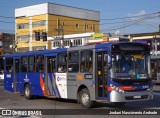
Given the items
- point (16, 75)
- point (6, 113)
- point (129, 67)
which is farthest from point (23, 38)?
point (129, 67)

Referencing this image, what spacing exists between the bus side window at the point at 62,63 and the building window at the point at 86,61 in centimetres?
149

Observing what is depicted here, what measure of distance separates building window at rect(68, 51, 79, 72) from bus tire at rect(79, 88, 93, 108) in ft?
3.60

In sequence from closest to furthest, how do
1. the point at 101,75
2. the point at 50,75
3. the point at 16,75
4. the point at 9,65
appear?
the point at 101,75 → the point at 50,75 → the point at 16,75 → the point at 9,65

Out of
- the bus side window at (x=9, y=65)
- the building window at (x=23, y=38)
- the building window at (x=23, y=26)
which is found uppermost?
the building window at (x=23, y=26)

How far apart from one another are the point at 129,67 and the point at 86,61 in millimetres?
2155

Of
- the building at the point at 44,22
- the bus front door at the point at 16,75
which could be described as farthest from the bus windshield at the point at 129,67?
the building at the point at 44,22

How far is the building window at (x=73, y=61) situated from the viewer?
53.5 feet

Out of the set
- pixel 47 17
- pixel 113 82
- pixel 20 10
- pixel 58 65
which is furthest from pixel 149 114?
pixel 20 10

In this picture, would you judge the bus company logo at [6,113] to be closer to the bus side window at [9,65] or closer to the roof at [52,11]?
the bus side window at [9,65]

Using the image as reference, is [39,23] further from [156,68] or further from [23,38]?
[156,68]


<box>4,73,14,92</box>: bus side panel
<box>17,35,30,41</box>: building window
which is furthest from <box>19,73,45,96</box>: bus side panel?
<box>17,35,30,41</box>: building window

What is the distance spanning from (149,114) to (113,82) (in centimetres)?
189

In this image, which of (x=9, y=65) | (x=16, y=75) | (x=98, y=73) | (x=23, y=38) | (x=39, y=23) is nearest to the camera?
(x=98, y=73)

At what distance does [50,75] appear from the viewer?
18.5 m
